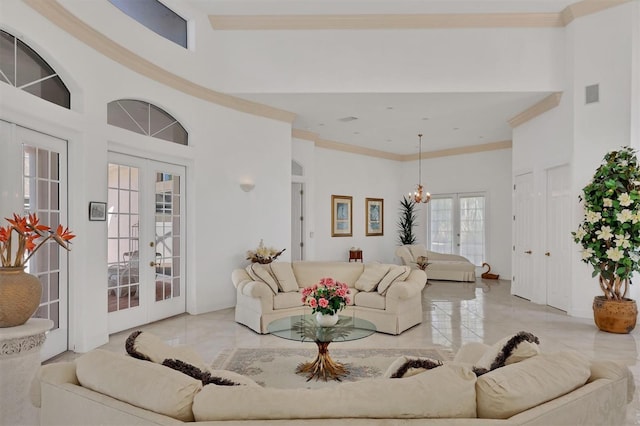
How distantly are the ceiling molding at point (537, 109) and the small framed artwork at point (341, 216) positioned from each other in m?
4.24

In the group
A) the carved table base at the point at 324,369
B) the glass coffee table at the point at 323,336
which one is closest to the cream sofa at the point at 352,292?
the glass coffee table at the point at 323,336

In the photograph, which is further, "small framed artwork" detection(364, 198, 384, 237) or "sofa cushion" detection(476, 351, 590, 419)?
"small framed artwork" detection(364, 198, 384, 237)

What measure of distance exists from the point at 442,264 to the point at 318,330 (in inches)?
261

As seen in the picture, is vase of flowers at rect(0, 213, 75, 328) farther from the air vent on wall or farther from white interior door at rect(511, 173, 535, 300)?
white interior door at rect(511, 173, 535, 300)

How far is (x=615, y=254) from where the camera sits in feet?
15.7

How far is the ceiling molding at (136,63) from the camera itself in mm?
3848

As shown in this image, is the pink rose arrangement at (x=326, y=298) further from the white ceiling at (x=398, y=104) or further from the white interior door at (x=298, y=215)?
the white interior door at (x=298, y=215)

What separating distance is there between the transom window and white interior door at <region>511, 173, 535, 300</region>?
6261 millimetres

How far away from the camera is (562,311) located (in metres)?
6.07

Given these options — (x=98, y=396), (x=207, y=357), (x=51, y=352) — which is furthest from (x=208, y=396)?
(x=51, y=352)

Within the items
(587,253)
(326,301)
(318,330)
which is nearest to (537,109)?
(587,253)

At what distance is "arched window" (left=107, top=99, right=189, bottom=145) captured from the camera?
4.89m

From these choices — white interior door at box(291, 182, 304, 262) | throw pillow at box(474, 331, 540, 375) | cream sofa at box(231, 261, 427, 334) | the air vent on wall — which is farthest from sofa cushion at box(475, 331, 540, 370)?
white interior door at box(291, 182, 304, 262)

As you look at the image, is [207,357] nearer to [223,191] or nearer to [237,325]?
[237,325]
